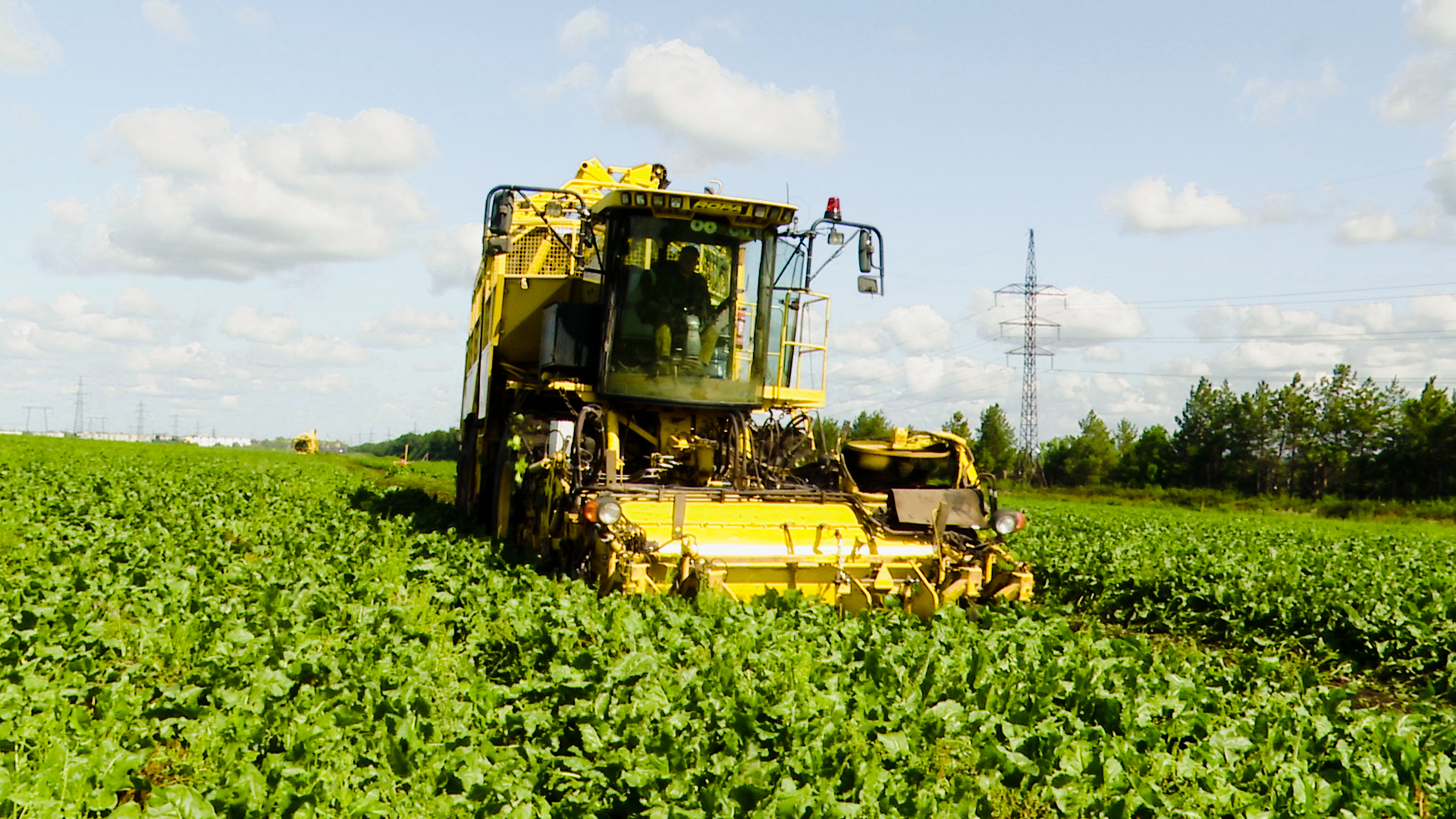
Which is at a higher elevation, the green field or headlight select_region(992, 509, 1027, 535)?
headlight select_region(992, 509, 1027, 535)

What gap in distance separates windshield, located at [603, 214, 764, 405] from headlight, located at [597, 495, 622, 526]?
2.12m

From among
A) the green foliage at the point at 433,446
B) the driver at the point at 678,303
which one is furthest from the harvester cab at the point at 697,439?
the green foliage at the point at 433,446

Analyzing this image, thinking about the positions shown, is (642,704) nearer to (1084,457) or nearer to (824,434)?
(824,434)

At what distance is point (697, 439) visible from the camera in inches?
411

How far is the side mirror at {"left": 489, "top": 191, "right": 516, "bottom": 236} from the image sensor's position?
877 centimetres

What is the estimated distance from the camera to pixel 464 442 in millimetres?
14914

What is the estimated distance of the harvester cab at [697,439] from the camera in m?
7.86

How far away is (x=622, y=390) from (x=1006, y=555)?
146 inches

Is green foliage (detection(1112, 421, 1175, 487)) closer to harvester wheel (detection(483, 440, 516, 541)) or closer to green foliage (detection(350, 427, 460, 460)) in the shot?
green foliage (detection(350, 427, 460, 460))

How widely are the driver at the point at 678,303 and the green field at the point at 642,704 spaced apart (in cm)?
260

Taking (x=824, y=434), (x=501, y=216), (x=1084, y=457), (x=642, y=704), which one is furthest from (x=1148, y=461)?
(x=642, y=704)

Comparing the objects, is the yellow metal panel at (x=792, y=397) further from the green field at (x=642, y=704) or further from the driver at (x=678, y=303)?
the green field at (x=642, y=704)

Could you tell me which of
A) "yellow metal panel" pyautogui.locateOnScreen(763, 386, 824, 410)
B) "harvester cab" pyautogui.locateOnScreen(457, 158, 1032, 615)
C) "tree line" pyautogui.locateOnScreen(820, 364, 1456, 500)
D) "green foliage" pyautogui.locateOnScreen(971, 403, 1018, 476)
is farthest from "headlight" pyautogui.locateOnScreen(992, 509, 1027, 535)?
"green foliage" pyautogui.locateOnScreen(971, 403, 1018, 476)

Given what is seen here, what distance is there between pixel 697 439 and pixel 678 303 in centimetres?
133
